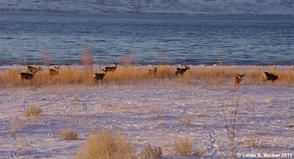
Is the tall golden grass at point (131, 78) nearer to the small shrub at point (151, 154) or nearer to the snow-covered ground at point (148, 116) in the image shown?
the snow-covered ground at point (148, 116)

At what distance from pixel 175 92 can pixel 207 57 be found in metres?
24.9

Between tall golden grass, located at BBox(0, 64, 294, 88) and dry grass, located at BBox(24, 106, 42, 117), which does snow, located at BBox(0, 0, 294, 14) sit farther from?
dry grass, located at BBox(24, 106, 42, 117)

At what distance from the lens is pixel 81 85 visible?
2061 centimetres

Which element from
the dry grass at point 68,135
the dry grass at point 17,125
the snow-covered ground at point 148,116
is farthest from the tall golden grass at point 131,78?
the dry grass at point 68,135

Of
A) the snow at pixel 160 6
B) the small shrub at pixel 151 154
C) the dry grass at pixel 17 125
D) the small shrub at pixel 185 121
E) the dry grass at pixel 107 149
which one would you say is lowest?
the dry grass at pixel 17 125

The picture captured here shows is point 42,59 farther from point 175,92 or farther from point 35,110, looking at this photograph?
point 35,110

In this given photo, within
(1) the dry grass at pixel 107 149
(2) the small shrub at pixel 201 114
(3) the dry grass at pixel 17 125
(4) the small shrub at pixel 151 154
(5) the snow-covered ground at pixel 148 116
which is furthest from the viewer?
(2) the small shrub at pixel 201 114

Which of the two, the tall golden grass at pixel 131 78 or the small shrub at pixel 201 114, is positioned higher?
the tall golden grass at pixel 131 78

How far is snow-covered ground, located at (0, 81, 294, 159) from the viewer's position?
11836 millimetres

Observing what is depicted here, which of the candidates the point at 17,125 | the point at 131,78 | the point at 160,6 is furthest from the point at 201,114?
the point at 160,6

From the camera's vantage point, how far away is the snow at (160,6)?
156250 millimetres

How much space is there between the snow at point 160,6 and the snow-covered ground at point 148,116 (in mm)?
132800

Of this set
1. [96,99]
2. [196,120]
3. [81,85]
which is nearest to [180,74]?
[81,85]

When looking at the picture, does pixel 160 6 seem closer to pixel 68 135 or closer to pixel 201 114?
pixel 201 114
